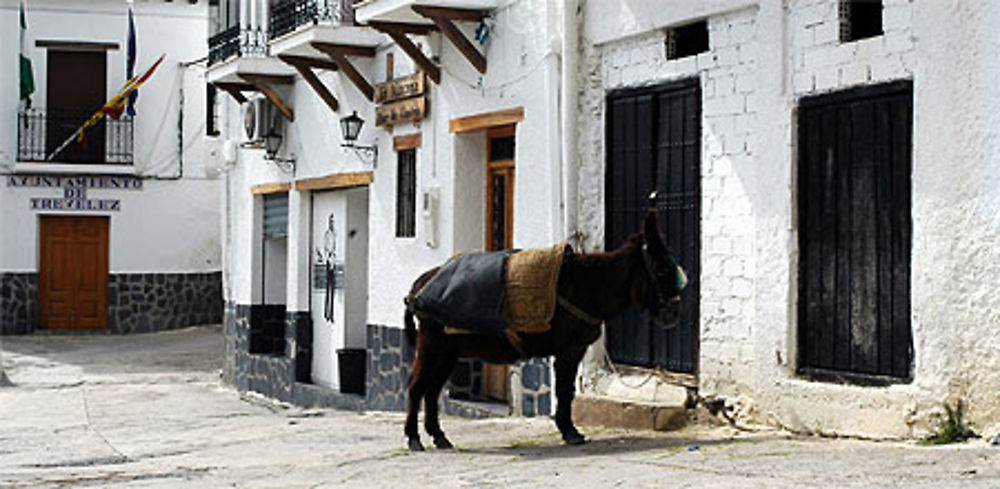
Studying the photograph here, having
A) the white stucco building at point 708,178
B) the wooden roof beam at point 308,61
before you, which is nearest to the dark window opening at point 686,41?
the white stucco building at point 708,178

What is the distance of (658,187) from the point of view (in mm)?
11570

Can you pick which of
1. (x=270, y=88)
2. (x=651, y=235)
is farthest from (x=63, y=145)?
(x=651, y=235)

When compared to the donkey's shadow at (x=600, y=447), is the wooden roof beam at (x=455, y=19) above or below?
above

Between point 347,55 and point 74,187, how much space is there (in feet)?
49.1

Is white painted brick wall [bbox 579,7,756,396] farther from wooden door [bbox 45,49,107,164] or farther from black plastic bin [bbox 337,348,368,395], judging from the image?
wooden door [bbox 45,49,107,164]

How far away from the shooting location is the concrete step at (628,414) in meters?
10.7

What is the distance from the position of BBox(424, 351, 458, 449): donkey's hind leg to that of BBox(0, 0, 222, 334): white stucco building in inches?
802

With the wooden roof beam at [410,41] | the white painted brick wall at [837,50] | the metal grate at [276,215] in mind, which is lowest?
the metal grate at [276,215]

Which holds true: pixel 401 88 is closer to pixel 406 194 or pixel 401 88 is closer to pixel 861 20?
pixel 406 194

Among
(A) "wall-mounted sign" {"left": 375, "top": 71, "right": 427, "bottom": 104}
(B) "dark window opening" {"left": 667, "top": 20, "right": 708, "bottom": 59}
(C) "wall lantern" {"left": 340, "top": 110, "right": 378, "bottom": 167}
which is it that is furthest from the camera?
(C) "wall lantern" {"left": 340, "top": 110, "right": 378, "bottom": 167}

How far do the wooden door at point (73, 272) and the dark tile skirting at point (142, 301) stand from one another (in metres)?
0.29

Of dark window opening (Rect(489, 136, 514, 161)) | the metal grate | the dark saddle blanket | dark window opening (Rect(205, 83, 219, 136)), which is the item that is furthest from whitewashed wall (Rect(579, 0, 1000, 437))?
dark window opening (Rect(205, 83, 219, 136))

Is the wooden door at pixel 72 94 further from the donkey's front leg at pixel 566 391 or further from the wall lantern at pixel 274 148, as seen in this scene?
the donkey's front leg at pixel 566 391

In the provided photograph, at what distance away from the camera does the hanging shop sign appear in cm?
1500
